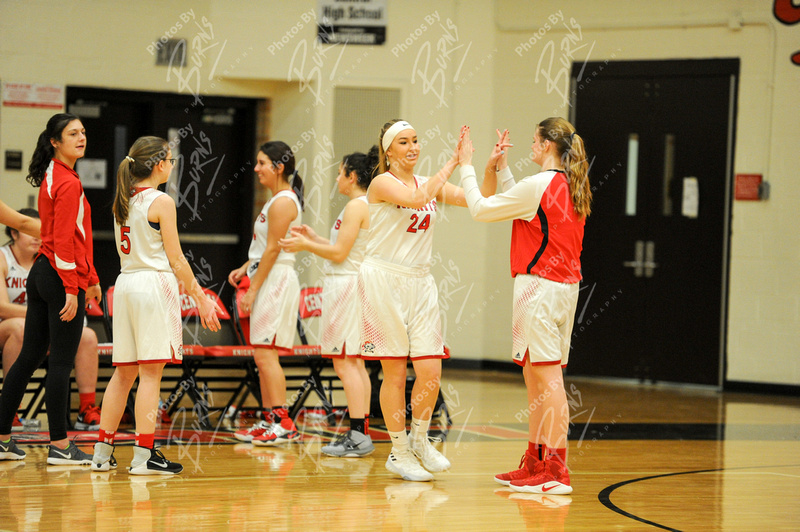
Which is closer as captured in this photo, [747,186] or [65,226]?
[65,226]

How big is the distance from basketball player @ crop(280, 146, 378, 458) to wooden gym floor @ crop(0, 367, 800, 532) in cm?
21

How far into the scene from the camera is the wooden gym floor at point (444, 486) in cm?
361

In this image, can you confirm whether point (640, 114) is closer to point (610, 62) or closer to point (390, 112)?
point (610, 62)

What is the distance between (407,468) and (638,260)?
5328 millimetres

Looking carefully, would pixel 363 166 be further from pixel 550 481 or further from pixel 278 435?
pixel 550 481

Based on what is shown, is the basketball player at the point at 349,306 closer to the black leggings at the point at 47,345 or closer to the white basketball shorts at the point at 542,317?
the white basketball shorts at the point at 542,317

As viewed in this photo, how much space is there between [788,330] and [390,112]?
4.35m

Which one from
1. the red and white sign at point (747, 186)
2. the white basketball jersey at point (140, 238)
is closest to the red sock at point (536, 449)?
the white basketball jersey at point (140, 238)

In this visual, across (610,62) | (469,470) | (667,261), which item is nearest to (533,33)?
(610,62)

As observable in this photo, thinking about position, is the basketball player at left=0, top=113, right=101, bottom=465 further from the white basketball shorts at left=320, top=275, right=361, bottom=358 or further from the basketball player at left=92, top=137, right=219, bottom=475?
the white basketball shorts at left=320, top=275, right=361, bottom=358

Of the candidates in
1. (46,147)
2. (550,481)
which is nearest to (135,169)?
(46,147)

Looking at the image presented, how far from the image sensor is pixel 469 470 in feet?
15.5

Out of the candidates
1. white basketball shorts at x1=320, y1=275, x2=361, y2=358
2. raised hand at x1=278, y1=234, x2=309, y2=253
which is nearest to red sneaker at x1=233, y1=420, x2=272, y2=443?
white basketball shorts at x1=320, y1=275, x2=361, y2=358

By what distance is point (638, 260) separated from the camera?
9.07 metres
